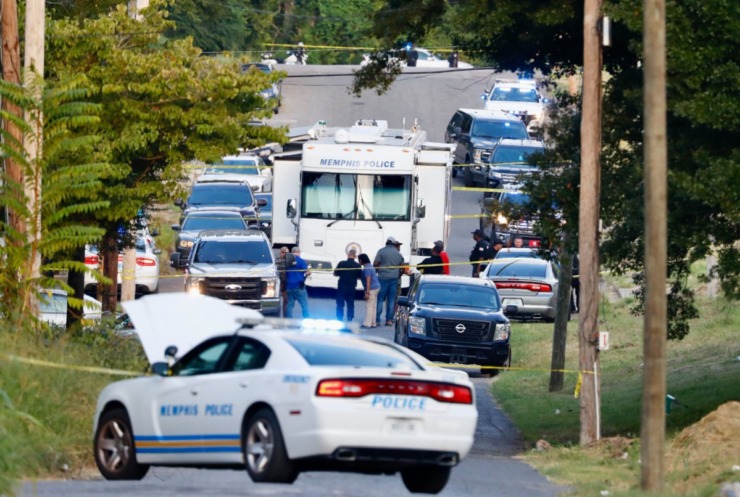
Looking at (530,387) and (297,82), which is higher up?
(297,82)

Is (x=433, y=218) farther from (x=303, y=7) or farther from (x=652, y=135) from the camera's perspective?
(x=303, y=7)

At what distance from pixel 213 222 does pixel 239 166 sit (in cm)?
863

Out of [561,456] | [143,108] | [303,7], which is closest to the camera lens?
[561,456]

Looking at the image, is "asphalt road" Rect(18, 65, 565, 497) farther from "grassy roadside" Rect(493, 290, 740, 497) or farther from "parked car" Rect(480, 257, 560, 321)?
"parked car" Rect(480, 257, 560, 321)

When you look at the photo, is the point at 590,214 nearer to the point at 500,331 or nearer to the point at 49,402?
the point at 500,331

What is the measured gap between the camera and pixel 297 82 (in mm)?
67812

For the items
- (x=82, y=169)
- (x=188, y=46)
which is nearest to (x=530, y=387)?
(x=188, y=46)

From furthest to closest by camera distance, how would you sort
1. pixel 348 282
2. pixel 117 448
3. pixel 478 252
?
pixel 478 252 → pixel 348 282 → pixel 117 448

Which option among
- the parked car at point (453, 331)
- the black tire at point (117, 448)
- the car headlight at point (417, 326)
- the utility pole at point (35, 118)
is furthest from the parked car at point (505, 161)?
the black tire at point (117, 448)

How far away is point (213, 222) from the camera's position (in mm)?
37438

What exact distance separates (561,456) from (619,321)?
1452 cm

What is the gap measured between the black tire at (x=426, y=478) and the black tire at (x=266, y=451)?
114 centimetres

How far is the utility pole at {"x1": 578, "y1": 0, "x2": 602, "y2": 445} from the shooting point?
18.8m

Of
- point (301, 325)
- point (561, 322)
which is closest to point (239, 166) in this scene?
point (561, 322)
